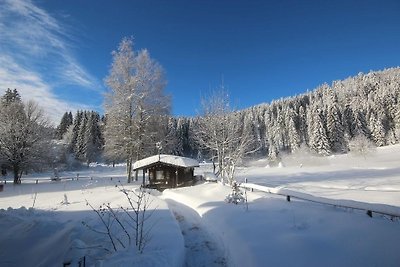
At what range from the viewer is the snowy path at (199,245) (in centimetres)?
830

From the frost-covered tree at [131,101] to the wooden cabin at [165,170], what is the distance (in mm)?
2322

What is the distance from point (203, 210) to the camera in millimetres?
14594

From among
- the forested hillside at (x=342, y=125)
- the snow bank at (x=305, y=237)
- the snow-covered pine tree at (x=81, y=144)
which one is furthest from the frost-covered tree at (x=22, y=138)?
the snow-covered pine tree at (x=81, y=144)

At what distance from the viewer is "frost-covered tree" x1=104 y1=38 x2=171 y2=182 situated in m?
30.4

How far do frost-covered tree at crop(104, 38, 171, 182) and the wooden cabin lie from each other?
2322mm

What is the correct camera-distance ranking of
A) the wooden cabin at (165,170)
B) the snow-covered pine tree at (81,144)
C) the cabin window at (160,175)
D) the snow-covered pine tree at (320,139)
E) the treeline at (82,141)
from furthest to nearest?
1. the snow-covered pine tree at (81,144)
2. the treeline at (82,141)
3. the snow-covered pine tree at (320,139)
4. the cabin window at (160,175)
5. the wooden cabin at (165,170)

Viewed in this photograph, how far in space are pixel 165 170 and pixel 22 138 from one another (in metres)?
17.4

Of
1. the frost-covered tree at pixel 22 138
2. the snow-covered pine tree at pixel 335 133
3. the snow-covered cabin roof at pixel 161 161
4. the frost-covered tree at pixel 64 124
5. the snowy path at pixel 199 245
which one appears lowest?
the snowy path at pixel 199 245

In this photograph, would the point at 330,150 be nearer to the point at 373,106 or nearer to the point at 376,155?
the point at 376,155

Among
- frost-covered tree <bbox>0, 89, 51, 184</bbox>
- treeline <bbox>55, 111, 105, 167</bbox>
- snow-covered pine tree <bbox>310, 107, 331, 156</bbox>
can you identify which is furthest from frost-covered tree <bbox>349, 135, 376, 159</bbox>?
treeline <bbox>55, 111, 105, 167</bbox>

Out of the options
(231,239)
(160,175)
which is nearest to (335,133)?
(160,175)

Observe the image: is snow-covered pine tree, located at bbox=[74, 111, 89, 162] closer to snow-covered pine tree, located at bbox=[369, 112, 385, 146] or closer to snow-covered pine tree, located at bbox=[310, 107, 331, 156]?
snow-covered pine tree, located at bbox=[310, 107, 331, 156]

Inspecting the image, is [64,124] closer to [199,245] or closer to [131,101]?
[131,101]

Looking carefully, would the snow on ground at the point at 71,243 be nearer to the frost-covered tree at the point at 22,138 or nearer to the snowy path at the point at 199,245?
the snowy path at the point at 199,245
